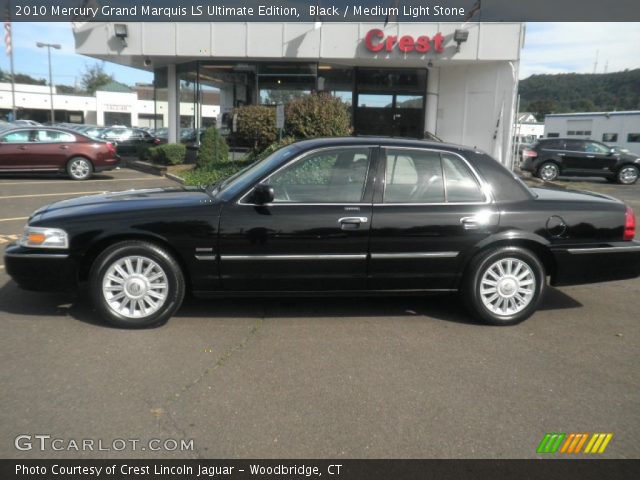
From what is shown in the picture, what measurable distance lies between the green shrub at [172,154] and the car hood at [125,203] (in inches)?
530

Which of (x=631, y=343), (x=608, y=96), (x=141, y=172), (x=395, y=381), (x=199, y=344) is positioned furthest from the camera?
(x=608, y=96)

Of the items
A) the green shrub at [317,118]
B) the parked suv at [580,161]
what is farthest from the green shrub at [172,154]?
the parked suv at [580,161]

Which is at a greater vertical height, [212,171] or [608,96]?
[608,96]

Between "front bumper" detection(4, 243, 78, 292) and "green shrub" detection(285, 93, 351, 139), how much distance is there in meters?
8.78

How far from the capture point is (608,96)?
246 feet

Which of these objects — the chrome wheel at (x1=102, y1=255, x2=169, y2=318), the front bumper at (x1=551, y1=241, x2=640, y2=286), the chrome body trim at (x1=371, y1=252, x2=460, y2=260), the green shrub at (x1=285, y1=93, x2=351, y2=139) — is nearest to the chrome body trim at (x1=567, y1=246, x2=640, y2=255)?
the front bumper at (x1=551, y1=241, x2=640, y2=286)

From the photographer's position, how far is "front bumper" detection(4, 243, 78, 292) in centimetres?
453

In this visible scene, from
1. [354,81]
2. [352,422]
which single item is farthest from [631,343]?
[354,81]

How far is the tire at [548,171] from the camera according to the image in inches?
742

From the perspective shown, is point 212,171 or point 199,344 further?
point 212,171

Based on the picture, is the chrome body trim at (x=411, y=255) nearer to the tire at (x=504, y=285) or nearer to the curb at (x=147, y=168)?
the tire at (x=504, y=285)
